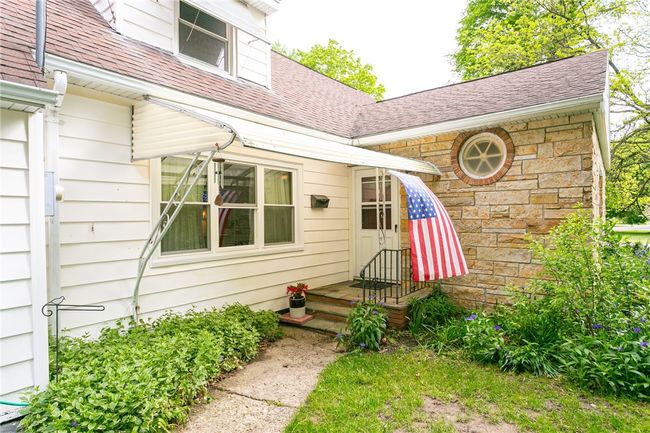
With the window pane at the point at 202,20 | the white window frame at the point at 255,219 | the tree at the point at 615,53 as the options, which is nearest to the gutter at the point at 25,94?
the white window frame at the point at 255,219

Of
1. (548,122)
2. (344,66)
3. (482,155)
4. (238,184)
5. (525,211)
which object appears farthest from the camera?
→ (344,66)

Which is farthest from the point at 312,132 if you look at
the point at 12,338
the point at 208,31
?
the point at 12,338

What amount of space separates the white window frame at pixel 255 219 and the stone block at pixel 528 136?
354cm

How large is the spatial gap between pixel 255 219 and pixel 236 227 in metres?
0.39

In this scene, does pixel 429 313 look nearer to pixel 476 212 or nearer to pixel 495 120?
pixel 476 212

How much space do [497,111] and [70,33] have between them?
5639mm

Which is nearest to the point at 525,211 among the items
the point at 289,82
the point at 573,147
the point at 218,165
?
the point at 573,147

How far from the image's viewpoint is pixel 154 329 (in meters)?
4.00

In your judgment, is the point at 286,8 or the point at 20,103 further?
the point at 286,8

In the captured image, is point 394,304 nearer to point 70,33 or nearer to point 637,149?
point 70,33

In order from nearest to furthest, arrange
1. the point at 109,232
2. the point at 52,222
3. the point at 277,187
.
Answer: the point at 52,222 → the point at 109,232 → the point at 277,187

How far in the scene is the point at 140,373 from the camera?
2.83 m

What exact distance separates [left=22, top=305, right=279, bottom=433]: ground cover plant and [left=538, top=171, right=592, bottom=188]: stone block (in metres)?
4.65

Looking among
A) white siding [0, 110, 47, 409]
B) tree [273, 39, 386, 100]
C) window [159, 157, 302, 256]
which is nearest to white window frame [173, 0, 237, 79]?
window [159, 157, 302, 256]
